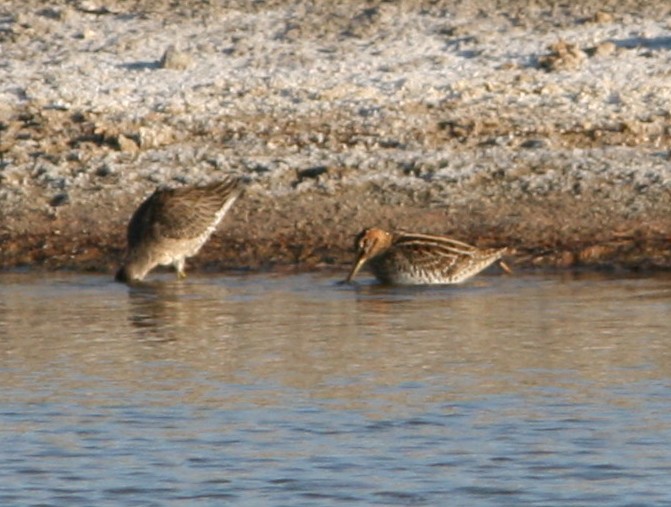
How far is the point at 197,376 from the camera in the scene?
1049cm

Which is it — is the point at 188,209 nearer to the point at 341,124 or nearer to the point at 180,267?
the point at 180,267

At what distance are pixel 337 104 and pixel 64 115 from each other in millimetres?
2207

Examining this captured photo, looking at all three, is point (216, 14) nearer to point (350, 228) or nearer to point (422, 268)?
point (350, 228)

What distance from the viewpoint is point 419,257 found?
13.4 m

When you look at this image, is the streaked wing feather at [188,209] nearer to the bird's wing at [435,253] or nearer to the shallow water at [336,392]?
the shallow water at [336,392]

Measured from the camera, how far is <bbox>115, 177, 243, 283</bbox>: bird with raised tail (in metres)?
14.2

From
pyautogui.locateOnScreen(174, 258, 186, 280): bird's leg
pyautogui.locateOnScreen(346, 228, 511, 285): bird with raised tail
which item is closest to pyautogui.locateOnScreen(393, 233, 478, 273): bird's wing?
pyautogui.locateOnScreen(346, 228, 511, 285): bird with raised tail

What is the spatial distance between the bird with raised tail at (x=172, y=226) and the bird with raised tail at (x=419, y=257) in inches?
52.0

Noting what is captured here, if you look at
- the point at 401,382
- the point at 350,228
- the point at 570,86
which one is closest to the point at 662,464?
the point at 401,382

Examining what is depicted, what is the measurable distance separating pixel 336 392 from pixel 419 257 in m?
3.53

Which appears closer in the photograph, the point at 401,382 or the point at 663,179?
the point at 401,382

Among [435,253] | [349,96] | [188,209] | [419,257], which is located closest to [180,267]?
[188,209]

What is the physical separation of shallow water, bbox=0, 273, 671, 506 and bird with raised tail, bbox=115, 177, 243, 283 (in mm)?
388

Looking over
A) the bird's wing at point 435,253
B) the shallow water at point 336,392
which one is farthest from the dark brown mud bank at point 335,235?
the bird's wing at point 435,253
